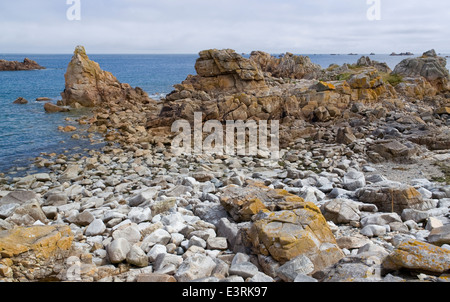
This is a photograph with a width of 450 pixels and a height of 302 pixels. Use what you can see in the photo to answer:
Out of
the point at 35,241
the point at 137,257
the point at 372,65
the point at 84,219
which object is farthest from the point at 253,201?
the point at 372,65

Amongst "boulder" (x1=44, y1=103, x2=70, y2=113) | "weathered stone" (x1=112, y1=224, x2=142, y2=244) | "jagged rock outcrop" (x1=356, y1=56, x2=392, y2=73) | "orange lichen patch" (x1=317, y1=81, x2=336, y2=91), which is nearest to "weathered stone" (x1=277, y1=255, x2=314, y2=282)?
"weathered stone" (x1=112, y1=224, x2=142, y2=244)

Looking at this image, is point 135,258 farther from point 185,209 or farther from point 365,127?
point 365,127

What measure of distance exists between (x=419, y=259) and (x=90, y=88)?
40.2 metres

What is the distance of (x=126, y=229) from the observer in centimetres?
828

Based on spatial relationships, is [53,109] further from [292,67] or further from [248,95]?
[292,67]

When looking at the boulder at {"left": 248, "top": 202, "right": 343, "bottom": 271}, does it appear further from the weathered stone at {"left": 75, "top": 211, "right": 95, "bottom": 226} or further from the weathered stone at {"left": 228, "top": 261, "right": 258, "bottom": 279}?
the weathered stone at {"left": 75, "top": 211, "right": 95, "bottom": 226}

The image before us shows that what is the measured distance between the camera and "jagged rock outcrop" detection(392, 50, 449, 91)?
35812 millimetres

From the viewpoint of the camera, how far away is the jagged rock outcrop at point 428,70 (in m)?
35.8

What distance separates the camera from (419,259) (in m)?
5.34

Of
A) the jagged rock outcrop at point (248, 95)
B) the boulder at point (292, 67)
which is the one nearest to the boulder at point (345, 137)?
the jagged rock outcrop at point (248, 95)
